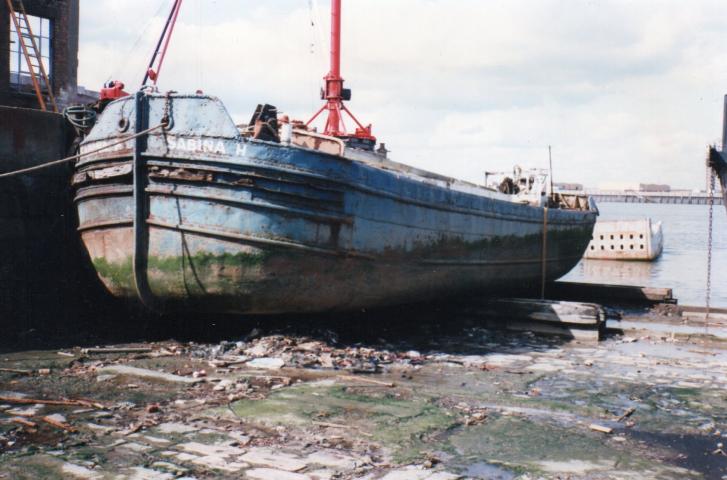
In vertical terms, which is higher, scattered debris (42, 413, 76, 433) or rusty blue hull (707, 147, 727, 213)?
rusty blue hull (707, 147, 727, 213)

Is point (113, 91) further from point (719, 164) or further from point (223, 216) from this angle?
point (719, 164)

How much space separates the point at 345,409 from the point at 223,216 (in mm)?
2499

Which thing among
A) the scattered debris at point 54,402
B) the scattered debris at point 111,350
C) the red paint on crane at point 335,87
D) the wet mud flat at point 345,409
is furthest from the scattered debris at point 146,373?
the red paint on crane at point 335,87

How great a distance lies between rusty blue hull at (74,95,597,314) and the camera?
656cm

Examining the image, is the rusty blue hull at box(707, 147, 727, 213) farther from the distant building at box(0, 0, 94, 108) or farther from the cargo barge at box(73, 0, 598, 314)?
the distant building at box(0, 0, 94, 108)

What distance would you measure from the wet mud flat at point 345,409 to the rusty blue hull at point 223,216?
0.58m

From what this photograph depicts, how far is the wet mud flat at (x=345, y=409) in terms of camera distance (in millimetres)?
3818

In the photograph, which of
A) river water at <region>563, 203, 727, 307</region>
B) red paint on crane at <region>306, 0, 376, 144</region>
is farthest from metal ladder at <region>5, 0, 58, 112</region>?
river water at <region>563, 203, 727, 307</region>

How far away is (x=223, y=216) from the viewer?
657cm

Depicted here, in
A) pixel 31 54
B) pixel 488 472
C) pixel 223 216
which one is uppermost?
pixel 31 54

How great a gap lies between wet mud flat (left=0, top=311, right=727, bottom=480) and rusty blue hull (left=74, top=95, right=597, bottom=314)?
1.89ft

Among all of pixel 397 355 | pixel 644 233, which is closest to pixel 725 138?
pixel 397 355

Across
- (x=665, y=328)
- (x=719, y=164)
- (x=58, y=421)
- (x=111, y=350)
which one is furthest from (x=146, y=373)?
(x=719, y=164)

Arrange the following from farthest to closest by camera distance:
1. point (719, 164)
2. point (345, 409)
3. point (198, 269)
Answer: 1. point (719, 164)
2. point (198, 269)
3. point (345, 409)
